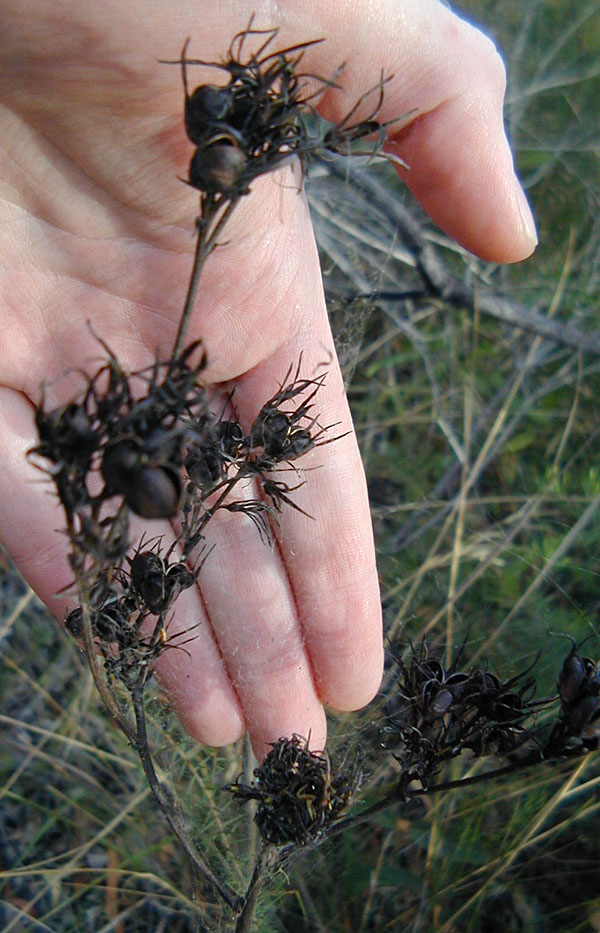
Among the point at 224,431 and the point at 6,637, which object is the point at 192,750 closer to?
the point at 6,637

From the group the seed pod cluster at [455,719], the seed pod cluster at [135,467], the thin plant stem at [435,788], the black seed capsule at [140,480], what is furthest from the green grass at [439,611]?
the black seed capsule at [140,480]

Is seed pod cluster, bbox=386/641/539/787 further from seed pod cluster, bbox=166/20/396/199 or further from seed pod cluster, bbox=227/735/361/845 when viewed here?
seed pod cluster, bbox=166/20/396/199

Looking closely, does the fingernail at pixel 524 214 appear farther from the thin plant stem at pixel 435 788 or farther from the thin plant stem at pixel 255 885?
the thin plant stem at pixel 255 885

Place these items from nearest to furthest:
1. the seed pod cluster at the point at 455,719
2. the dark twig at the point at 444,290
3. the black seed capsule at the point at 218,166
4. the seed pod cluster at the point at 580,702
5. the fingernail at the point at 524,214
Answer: the black seed capsule at the point at 218,166
the seed pod cluster at the point at 580,702
the seed pod cluster at the point at 455,719
the fingernail at the point at 524,214
the dark twig at the point at 444,290

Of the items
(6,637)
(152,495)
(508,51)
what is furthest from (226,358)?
(508,51)

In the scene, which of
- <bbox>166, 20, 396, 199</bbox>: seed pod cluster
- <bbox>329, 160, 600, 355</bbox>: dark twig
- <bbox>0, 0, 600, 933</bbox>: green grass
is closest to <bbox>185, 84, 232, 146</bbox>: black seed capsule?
<bbox>166, 20, 396, 199</bbox>: seed pod cluster

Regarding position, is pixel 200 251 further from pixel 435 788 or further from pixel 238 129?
pixel 435 788

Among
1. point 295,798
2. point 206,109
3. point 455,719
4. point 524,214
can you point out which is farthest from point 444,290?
point 295,798
